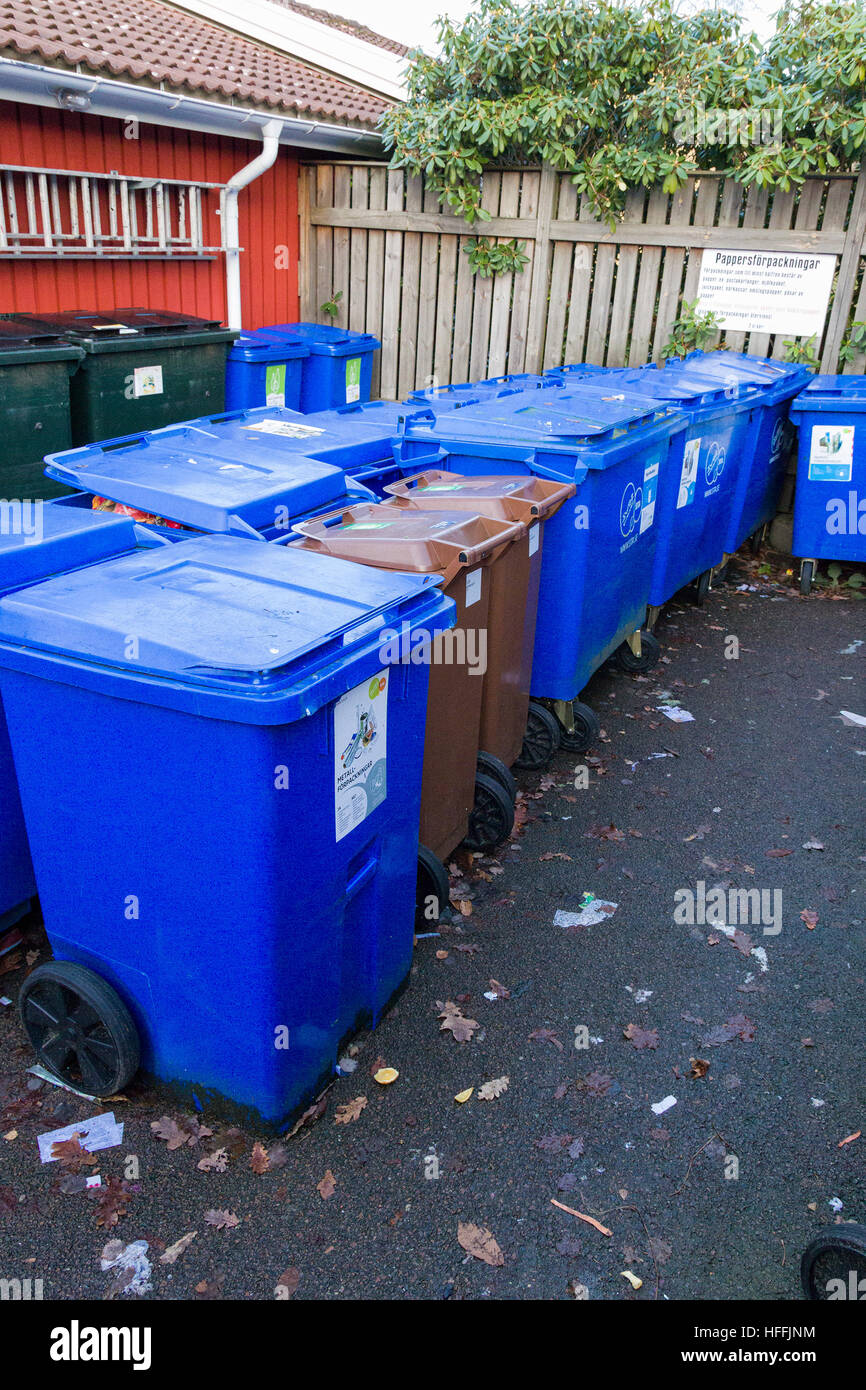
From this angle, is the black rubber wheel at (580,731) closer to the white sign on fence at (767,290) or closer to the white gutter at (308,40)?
the white sign on fence at (767,290)

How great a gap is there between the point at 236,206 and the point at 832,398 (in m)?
5.03

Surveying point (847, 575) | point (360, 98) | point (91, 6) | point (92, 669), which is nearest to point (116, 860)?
point (92, 669)

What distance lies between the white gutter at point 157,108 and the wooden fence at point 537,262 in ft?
1.31

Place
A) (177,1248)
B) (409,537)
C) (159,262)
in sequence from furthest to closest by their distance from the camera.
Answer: (159,262) < (409,537) < (177,1248)

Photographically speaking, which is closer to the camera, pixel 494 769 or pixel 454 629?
pixel 454 629

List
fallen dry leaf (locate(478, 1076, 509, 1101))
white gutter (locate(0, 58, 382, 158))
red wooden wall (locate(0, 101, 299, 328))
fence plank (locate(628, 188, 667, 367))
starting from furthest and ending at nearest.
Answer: fence plank (locate(628, 188, 667, 367)) < red wooden wall (locate(0, 101, 299, 328)) < white gutter (locate(0, 58, 382, 158)) < fallen dry leaf (locate(478, 1076, 509, 1101))

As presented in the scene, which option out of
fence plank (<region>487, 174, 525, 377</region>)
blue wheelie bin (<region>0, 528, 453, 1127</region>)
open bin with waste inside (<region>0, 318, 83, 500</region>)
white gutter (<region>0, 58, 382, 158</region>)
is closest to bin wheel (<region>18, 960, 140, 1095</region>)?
blue wheelie bin (<region>0, 528, 453, 1127</region>)

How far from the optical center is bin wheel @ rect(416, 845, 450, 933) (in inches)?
136

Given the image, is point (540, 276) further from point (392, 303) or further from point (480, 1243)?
point (480, 1243)

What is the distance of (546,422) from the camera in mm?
4703

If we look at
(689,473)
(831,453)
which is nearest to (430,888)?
(689,473)

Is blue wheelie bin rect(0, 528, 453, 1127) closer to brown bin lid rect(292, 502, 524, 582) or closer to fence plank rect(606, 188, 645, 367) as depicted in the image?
brown bin lid rect(292, 502, 524, 582)

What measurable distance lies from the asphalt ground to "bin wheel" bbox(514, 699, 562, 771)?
34 centimetres
